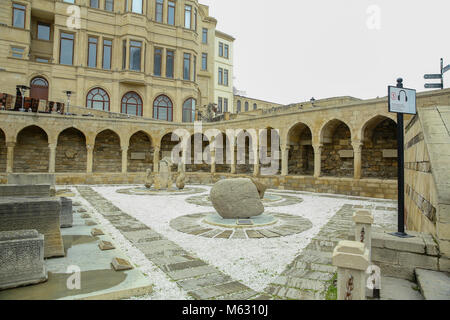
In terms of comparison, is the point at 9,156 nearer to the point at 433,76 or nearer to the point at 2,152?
the point at 2,152

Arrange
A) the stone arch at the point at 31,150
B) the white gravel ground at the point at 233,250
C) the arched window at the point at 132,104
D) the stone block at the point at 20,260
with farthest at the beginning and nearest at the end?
the arched window at the point at 132,104 < the stone arch at the point at 31,150 < the white gravel ground at the point at 233,250 < the stone block at the point at 20,260

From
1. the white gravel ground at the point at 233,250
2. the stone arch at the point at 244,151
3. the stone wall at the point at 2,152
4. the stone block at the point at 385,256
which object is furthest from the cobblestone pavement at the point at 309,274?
the stone wall at the point at 2,152

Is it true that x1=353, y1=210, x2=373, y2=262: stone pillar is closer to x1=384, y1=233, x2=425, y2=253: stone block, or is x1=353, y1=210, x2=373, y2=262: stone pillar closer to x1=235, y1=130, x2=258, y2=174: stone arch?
x1=384, y1=233, x2=425, y2=253: stone block

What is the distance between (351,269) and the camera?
2365mm

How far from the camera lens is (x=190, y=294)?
3.20 meters

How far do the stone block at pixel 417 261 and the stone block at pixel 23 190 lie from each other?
7.37m

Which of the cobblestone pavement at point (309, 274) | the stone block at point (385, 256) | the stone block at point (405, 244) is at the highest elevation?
the stone block at point (405, 244)

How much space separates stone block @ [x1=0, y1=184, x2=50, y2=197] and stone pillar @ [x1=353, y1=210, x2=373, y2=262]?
6868 mm

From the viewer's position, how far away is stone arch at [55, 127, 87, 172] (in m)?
19.4

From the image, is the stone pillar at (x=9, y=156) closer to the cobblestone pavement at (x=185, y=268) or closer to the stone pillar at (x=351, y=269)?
the cobblestone pavement at (x=185, y=268)

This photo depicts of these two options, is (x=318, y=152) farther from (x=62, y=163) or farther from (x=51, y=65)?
(x=51, y=65)

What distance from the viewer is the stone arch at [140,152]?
21.6m

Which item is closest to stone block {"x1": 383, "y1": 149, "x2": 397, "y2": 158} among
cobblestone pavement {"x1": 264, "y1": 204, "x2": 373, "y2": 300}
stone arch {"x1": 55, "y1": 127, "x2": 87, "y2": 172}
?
cobblestone pavement {"x1": 264, "y1": 204, "x2": 373, "y2": 300}
